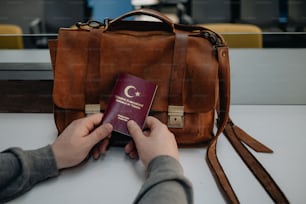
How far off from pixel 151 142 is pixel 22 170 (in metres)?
0.24

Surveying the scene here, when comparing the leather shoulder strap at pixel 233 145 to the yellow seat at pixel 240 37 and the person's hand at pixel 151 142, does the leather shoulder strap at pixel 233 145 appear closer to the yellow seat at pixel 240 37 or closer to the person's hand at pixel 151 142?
the person's hand at pixel 151 142

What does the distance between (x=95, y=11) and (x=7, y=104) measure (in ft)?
5.95

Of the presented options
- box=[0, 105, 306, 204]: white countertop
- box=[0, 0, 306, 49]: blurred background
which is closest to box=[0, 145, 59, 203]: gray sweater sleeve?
box=[0, 105, 306, 204]: white countertop

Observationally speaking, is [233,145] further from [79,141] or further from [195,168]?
[79,141]

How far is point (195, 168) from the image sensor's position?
0.76m

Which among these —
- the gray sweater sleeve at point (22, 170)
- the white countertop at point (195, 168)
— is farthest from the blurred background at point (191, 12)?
the gray sweater sleeve at point (22, 170)

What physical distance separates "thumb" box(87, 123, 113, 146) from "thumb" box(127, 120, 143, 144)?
0.13 ft

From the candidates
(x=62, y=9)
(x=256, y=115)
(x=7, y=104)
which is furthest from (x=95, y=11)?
(x=256, y=115)

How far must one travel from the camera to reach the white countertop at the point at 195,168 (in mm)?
661

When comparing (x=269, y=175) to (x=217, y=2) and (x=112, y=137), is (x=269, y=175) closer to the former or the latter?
(x=112, y=137)

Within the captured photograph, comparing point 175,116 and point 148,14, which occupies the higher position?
point 148,14

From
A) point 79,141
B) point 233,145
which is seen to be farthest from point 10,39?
point 233,145

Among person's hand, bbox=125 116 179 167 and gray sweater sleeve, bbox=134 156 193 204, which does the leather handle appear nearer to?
person's hand, bbox=125 116 179 167

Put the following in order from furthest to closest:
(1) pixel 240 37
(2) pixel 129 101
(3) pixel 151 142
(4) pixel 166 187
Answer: (1) pixel 240 37 → (2) pixel 129 101 → (3) pixel 151 142 → (4) pixel 166 187
